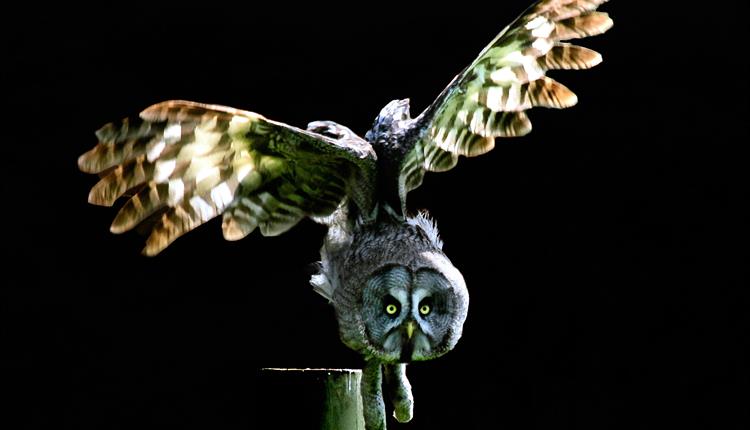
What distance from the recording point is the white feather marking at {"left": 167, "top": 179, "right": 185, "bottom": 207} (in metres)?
2.58

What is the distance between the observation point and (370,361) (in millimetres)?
2770

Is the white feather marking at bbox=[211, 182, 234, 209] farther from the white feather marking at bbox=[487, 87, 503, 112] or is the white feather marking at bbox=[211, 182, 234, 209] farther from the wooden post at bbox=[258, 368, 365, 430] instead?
the white feather marking at bbox=[487, 87, 503, 112]

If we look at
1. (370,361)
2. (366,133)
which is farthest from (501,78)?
(370,361)

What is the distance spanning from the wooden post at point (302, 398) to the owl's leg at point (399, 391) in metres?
0.20

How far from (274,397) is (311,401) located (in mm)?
92

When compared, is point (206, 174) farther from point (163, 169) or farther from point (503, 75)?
point (503, 75)

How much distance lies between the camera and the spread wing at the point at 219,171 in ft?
8.09

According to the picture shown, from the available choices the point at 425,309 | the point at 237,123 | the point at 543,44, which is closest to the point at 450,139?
the point at 543,44

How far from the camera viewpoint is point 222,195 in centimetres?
265

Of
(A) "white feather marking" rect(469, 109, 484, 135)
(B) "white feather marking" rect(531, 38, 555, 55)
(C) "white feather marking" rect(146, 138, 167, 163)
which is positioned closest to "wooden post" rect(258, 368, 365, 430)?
(C) "white feather marking" rect(146, 138, 167, 163)

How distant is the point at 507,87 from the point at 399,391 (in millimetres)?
844

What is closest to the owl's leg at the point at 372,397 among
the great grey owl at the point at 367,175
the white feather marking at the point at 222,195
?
the great grey owl at the point at 367,175

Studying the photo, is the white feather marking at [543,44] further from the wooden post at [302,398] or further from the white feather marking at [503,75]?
the wooden post at [302,398]

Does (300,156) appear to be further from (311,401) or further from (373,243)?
(311,401)
